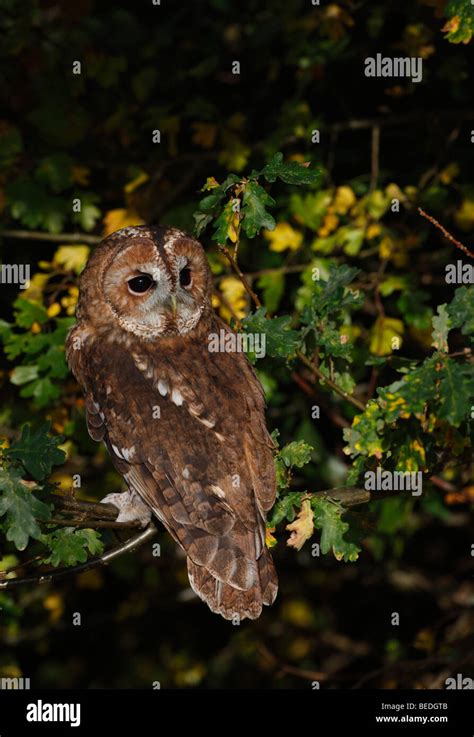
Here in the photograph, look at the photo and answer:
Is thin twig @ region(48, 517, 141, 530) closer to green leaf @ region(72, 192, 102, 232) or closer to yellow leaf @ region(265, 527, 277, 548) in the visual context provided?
yellow leaf @ region(265, 527, 277, 548)

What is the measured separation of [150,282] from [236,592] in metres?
1.22

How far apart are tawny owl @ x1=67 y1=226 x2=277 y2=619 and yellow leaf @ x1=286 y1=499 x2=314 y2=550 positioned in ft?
0.64

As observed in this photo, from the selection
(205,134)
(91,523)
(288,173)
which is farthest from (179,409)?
(205,134)

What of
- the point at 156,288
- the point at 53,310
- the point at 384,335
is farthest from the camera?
the point at 384,335

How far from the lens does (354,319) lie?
16.3 feet

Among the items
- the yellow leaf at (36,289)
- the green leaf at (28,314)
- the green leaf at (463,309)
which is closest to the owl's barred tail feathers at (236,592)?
the green leaf at (463,309)

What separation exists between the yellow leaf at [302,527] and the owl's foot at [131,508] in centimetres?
60

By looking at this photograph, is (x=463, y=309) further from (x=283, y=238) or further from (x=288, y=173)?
(x=283, y=238)

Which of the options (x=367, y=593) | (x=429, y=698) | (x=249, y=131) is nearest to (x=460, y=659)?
(x=429, y=698)

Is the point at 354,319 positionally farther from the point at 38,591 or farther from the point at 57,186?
the point at 38,591

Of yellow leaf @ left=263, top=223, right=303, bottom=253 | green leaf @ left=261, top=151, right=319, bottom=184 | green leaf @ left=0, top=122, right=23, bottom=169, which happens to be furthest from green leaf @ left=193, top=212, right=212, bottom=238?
green leaf @ left=0, top=122, right=23, bottom=169

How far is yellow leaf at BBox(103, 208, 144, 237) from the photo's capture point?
461 centimetres

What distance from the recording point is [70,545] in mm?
3037

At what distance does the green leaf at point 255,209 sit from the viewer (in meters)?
2.95
